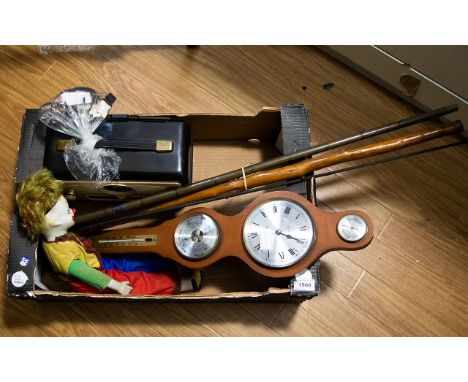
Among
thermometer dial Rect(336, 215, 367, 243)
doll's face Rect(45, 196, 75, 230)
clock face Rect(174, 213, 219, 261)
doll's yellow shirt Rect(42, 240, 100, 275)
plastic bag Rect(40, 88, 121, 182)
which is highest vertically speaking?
thermometer dial Rect(336, 215, 367, 243)

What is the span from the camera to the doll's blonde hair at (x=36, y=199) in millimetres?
1212

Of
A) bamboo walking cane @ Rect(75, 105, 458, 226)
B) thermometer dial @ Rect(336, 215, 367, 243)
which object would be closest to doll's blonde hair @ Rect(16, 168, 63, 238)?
bamboo walking cane @ Rect(75, 105, 458, 226)

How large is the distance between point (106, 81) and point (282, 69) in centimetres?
58

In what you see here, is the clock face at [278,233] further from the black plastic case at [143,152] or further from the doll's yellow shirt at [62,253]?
the doll's yellow shirt at [62,253]

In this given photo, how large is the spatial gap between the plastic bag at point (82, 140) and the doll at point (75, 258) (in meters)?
0.07

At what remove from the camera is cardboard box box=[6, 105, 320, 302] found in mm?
1229

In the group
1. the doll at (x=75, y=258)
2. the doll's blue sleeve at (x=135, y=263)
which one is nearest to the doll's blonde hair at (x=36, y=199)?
the doll at (x=75, y=258)

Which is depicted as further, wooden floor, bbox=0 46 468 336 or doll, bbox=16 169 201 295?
wooden floor, bbox=0 46 468 336

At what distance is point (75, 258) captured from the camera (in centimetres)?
127

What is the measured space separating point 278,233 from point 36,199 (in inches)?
23.3

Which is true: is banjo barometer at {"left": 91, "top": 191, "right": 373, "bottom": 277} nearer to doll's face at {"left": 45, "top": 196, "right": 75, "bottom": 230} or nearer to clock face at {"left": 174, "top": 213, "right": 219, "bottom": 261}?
clock face at {"left": 174, "top": 213, "right": 219, "bottom": 261}

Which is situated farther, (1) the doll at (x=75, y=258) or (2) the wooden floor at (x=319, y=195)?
(2) the wooden floor at (x=319, y=195)

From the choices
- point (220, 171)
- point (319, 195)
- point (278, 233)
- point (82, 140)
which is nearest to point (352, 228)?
point (278, 233)

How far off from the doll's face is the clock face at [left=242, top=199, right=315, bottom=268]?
449mm
